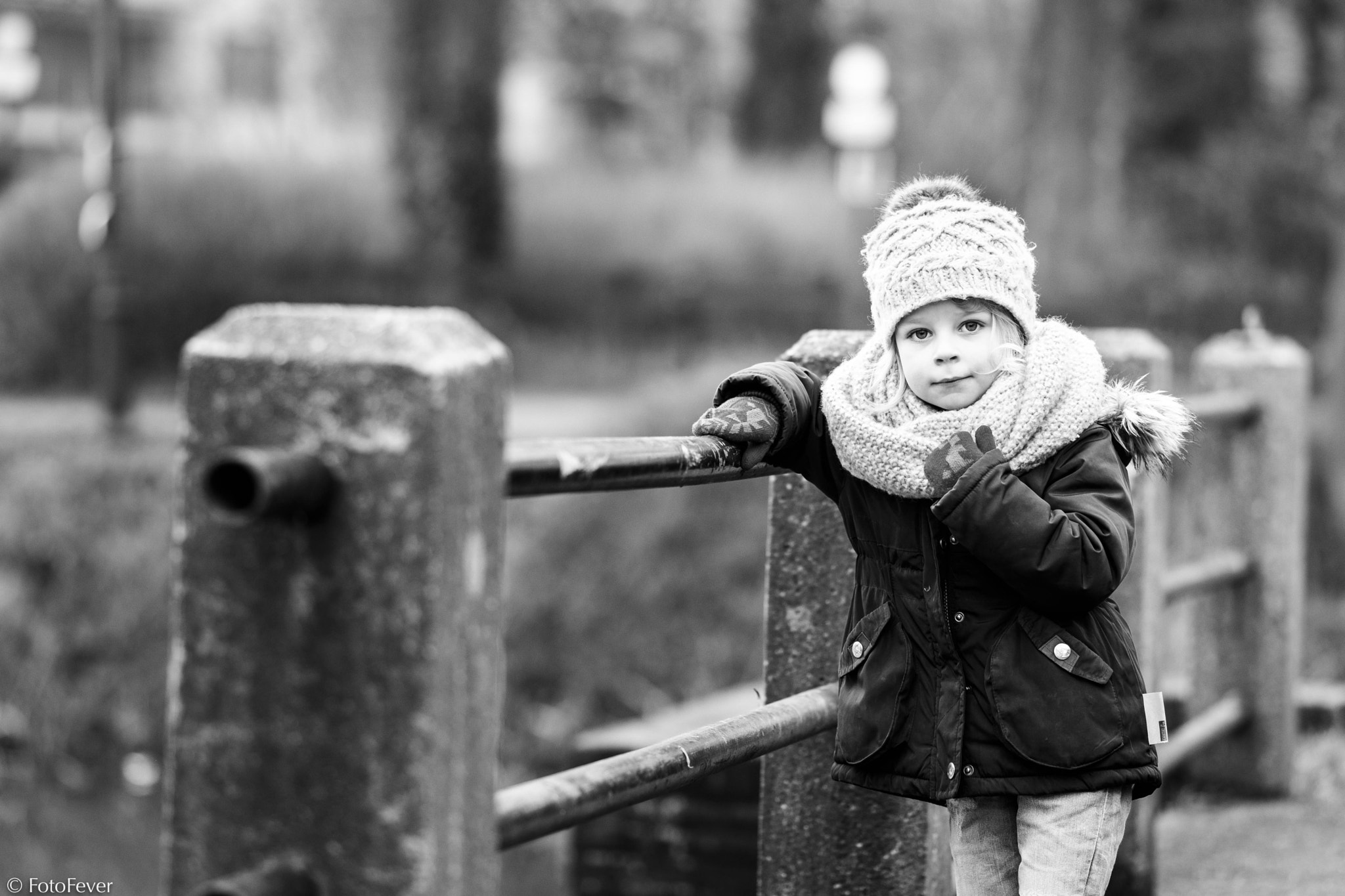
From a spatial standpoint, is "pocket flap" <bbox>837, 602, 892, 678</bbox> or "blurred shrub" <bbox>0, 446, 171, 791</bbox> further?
"blurred shrub" <bbox>0, 446, 171, 791</bbox>

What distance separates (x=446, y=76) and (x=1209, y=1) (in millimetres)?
10125

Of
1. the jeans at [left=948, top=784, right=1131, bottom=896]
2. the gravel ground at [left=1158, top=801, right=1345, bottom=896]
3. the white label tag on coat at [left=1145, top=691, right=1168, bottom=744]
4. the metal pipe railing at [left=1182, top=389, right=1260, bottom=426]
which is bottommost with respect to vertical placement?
the gravel ground at [left=1158, top=801, right=1345, bottom=896]

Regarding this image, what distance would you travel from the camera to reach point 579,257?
59.5 ft

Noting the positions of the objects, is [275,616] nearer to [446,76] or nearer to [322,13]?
[446,76]

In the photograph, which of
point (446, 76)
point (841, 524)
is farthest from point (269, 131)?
point (841, 524)

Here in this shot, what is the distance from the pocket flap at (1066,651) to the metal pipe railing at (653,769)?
1.33 ft

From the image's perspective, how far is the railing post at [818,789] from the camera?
9.90ft

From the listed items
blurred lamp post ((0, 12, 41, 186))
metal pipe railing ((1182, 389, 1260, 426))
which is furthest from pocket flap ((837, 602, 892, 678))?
blurred lamp post ((0, 12, 41, 186))

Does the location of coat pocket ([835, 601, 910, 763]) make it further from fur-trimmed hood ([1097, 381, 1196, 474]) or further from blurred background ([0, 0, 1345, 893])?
blurred background ([0, 0, 1345, 893])

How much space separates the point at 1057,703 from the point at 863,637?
0.30 meters

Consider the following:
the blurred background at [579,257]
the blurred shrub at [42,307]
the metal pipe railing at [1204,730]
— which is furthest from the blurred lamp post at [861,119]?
the metal pipe railing at [1204,730]

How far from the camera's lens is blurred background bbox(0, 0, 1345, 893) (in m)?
9.97

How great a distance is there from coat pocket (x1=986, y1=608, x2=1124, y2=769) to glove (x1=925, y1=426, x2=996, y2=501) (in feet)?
0.82

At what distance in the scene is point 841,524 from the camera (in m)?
3.01
